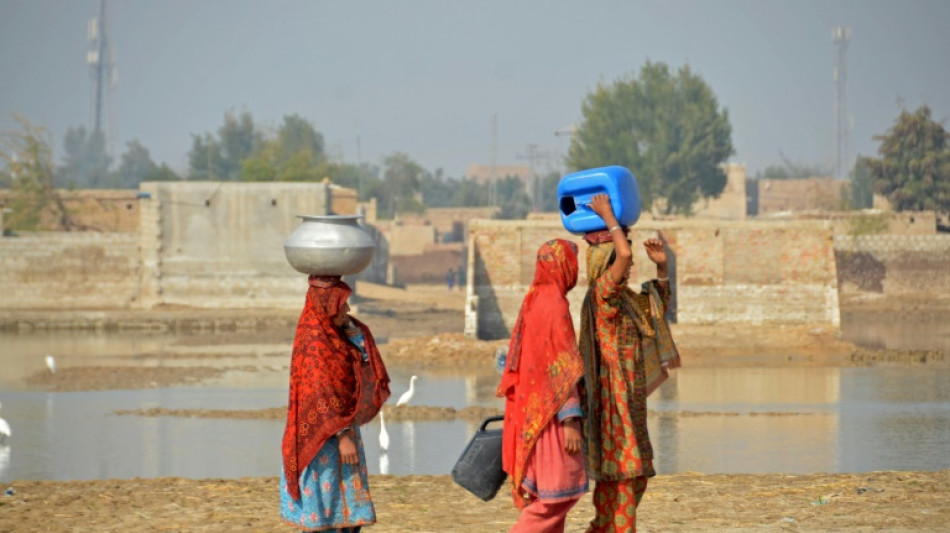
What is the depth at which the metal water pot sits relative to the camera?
6.25 metres

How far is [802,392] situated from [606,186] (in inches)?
504

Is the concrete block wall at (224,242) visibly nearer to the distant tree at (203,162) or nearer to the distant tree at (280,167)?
the distant tree at (280,167)

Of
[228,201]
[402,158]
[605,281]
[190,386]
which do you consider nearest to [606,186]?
[605,281]

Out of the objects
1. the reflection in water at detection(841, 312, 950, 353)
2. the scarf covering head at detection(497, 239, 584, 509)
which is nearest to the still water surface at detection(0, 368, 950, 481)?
the scarf covering head at detection(497, 239, 584, 509)

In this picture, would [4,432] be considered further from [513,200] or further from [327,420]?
[513,200]

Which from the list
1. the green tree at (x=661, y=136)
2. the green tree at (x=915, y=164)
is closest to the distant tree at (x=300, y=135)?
the green tree at (x=661, y=136)

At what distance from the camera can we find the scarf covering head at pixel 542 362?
5812 mm

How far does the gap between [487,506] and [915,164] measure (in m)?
48.1

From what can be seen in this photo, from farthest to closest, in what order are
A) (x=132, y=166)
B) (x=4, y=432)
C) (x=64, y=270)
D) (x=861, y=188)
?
(x=132, y=166), (x=861, y=188), (x=64, y=270), (x=4, y=432)

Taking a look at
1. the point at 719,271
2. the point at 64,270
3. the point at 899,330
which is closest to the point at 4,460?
the point at 719,271

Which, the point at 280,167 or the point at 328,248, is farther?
the point at 280,167

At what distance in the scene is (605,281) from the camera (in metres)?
6.02

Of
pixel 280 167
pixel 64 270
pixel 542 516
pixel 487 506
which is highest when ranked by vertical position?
pixel 280 167

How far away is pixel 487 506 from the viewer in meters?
8.86
